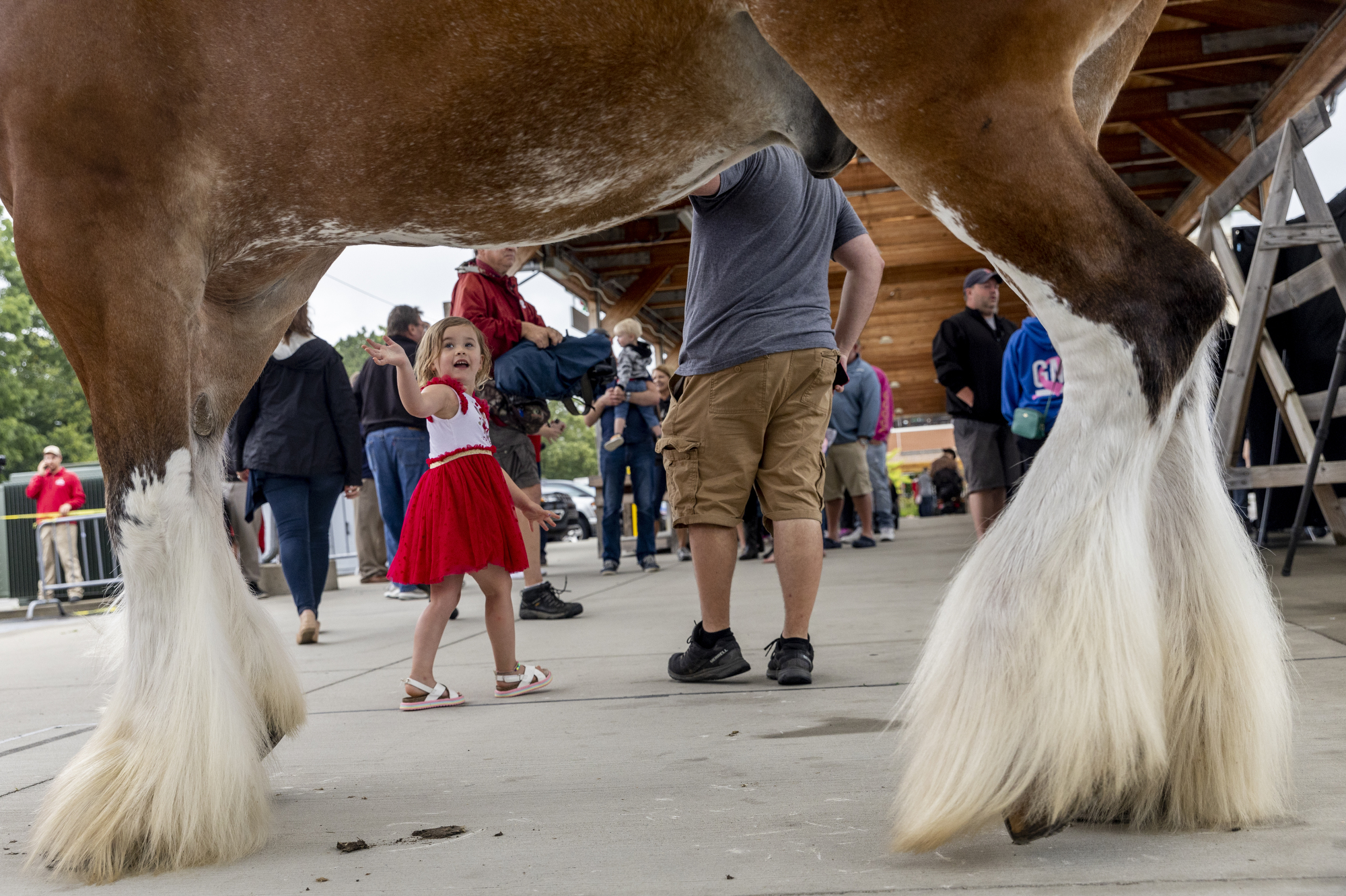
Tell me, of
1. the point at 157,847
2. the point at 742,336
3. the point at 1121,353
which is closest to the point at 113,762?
the point at 157,847

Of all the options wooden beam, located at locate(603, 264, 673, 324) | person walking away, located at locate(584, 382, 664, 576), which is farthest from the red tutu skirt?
wooden beam, located at locate(603, 264, 673, 324)

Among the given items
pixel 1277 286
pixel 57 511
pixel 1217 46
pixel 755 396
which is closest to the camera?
pixel 755 396

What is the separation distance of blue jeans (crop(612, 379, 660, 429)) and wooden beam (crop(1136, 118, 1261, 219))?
23.7ft

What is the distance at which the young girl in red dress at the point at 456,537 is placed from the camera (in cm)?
342

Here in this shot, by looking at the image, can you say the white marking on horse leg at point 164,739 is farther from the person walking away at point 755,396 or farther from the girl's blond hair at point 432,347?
the girl's blond hair at point 432,347

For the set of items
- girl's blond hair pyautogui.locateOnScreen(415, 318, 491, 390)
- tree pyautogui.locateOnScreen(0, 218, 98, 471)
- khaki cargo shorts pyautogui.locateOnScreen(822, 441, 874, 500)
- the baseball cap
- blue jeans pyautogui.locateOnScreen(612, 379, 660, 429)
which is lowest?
khaki cargo shorts pyautogui.locateOnScreen(822, 441, 874, 500)

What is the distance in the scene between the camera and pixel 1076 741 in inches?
57.3

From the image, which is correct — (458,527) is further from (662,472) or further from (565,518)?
(565,518)

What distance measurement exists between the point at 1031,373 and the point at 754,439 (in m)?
3.06

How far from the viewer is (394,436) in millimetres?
7570

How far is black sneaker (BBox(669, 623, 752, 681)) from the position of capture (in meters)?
3.53

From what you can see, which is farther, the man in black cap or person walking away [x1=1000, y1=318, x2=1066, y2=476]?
the man in black cap

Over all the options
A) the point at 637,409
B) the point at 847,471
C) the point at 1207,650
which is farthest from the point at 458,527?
the point at 847,471

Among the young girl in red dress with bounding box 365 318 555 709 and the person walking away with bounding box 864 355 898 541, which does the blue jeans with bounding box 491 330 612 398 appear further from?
the person walking away with bounding box 864 355 898 541
